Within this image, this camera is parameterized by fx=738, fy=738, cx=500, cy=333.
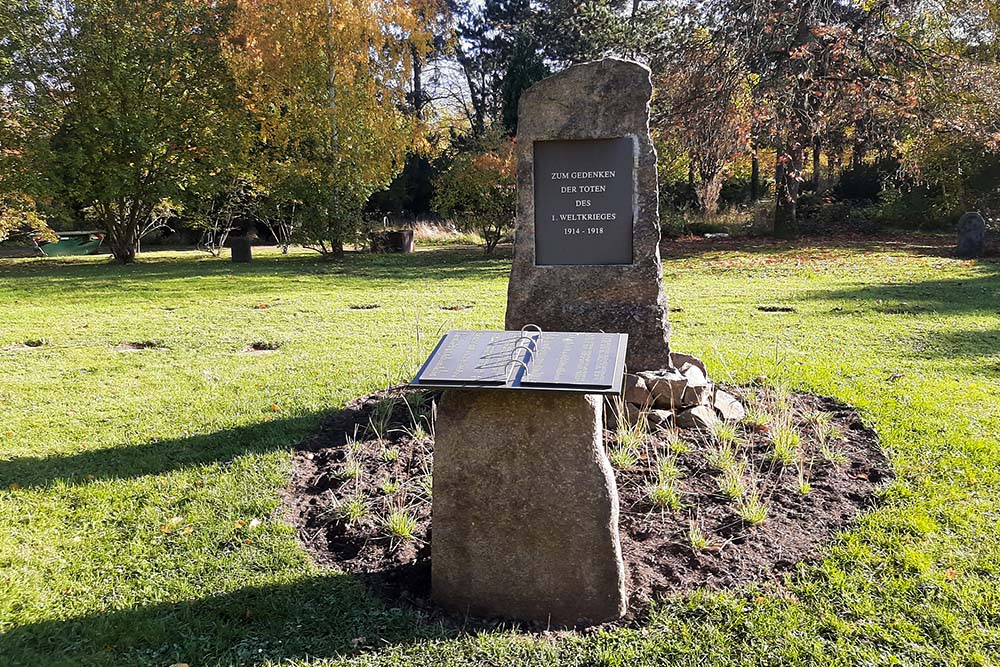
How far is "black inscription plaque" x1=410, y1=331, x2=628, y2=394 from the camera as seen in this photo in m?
2.71

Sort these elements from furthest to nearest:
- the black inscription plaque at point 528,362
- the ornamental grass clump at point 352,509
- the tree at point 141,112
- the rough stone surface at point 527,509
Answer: the tree at point 141,112 < the ornamental grass clump at point 352,509 < the rough stone surface at point 527,509 < the black inscription plaque at point 528,362

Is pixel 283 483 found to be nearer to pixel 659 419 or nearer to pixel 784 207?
pixel 659 419

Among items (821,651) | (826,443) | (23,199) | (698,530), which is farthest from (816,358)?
(23,199)

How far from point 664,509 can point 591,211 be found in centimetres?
226

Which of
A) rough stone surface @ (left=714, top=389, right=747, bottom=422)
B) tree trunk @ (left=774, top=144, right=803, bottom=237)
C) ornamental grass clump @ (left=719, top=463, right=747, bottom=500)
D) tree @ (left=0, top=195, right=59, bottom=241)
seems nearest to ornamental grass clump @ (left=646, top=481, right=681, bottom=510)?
ornamental grass clump @ (left=719, top=463, right=747, bottom=500)

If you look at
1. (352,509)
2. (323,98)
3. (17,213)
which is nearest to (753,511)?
(352,509)

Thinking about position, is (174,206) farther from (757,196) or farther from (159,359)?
(757,196)

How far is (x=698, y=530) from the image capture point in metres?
3.43

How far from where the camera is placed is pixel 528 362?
2.91 metres

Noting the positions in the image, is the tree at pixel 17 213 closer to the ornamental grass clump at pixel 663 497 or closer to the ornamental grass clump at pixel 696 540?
the ornamental grass clump at pixel 663 497

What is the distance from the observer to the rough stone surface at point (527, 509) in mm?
2828

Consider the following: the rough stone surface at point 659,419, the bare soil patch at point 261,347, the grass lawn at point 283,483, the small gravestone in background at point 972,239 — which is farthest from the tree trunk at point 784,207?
the rough stone surface at point 659,419

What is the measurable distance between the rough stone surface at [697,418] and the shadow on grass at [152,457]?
2.49 m

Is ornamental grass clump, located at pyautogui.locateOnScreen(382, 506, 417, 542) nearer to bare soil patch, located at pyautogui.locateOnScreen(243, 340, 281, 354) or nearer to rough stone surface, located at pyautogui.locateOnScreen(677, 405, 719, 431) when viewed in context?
rough stone surface, located at pyautogui.locateOnScreen(677, 405, 719, 431)
